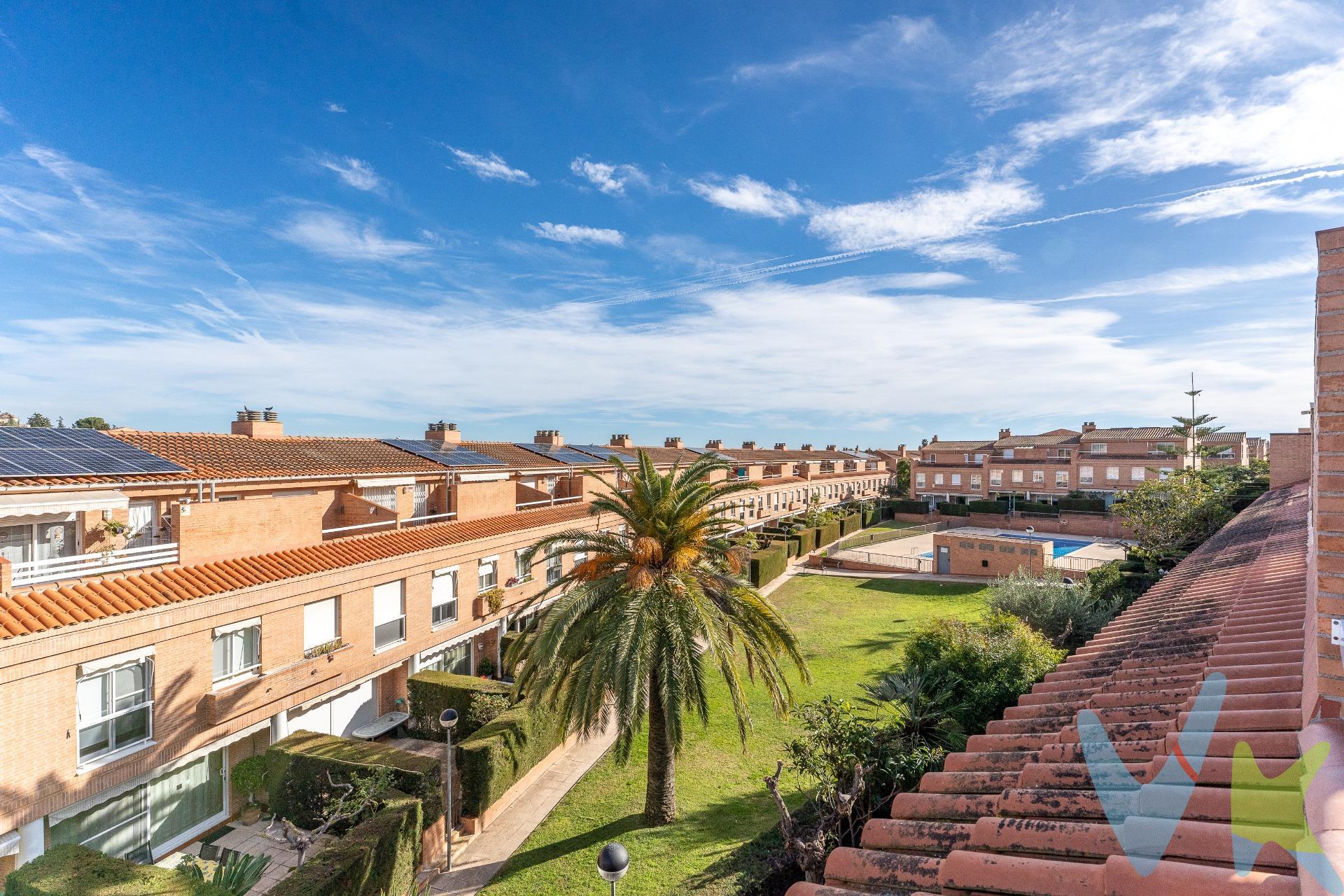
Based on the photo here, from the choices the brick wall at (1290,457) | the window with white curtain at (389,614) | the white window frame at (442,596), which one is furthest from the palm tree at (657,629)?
the brick wall at (1290,457)

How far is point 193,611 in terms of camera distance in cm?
1223

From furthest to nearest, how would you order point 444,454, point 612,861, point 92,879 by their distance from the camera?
point 444,454 → point 92,879 → point 612,861

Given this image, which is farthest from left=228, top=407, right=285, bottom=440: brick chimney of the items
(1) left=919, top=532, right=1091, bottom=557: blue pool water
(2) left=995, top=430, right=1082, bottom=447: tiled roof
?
(2) left=995, top=430, right=1082, bottom=447: tiled roof

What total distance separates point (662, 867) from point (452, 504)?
55.5 feet

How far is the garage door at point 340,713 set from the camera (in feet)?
50.8

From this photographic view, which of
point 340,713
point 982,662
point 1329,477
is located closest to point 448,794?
point 340,713

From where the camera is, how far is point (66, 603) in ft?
35.6

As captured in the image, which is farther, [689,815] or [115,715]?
[689,815]

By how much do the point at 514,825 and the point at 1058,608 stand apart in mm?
20334

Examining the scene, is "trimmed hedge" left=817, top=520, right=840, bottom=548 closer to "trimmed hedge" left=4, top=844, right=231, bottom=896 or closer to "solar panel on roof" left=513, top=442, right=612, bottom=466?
"solar panel on roof" left=513, top=442, right=612, bottom=466

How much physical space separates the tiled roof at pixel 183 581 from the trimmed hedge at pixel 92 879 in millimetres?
3399

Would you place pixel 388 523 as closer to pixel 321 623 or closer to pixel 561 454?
pixel 321 623

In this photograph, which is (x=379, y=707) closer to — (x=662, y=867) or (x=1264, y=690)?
(x=662, y=867)

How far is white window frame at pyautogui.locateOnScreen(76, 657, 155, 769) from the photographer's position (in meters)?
10.7
